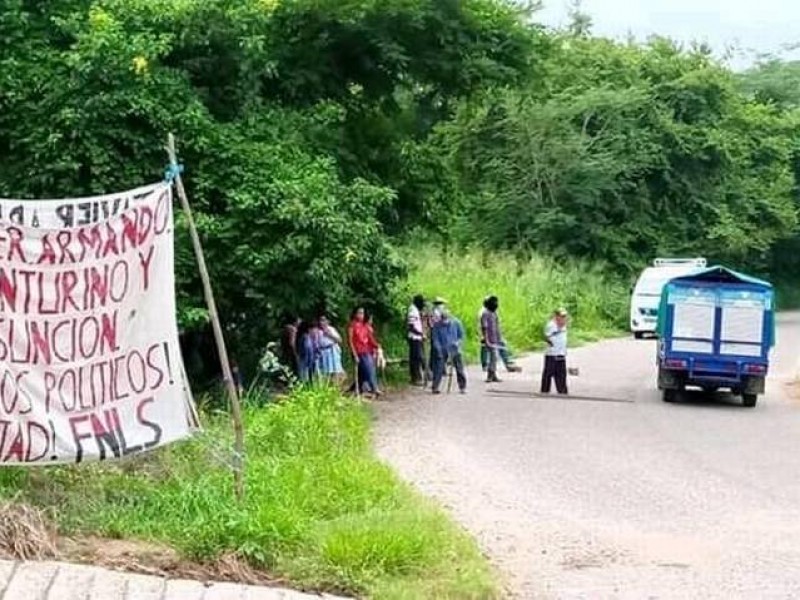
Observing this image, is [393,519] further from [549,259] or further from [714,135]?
[714,135]

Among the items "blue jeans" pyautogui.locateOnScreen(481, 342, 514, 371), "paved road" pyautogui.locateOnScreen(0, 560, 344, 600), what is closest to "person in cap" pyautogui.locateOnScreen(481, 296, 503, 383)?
"blue jeans" pyautogui.locateOnScreen(481, 342, 514, 371)

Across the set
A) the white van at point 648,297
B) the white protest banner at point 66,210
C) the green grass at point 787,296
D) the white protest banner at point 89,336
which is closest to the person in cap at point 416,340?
the white protest banner at point 89,336

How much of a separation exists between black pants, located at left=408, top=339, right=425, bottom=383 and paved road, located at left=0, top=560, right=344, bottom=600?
15.7 meters

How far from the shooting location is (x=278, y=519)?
8883 millimetres

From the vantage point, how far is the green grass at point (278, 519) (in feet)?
27.9

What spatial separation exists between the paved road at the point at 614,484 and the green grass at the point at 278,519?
660 mm

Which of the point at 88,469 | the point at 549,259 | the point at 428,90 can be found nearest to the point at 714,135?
the point at 549,259

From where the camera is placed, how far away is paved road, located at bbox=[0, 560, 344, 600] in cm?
771

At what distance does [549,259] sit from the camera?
148 feet

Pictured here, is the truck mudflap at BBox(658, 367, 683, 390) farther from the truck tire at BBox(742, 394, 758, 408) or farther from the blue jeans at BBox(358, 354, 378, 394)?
the blue jeans at BBox(358, 354, 378, 394)

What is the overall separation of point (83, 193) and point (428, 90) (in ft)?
25.4

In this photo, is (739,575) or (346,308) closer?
(739,575)

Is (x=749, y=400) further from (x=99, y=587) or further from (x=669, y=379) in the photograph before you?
(x=99, y=587)

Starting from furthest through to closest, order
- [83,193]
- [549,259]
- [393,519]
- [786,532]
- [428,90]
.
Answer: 1. [549,259]
2. [428,90]
3. [83,193]
4. [786,532]
5. [393,519]
